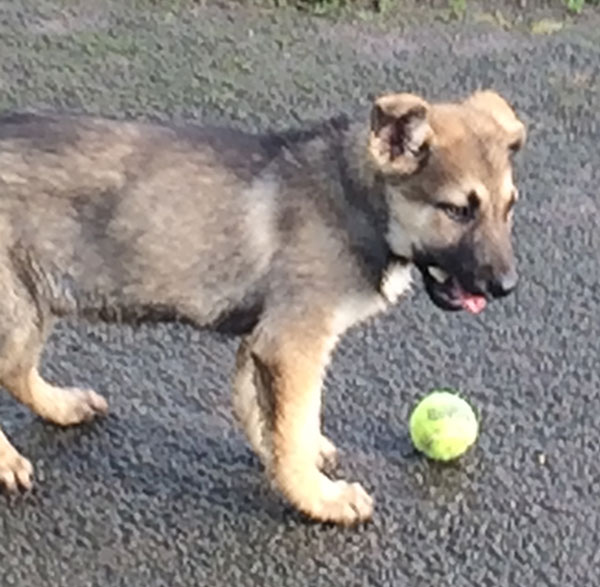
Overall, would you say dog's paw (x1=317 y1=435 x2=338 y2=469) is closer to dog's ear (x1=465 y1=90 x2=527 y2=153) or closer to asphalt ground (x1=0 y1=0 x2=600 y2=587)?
asphalt ground (x1=0 y1=0 x2=600 y2=587)

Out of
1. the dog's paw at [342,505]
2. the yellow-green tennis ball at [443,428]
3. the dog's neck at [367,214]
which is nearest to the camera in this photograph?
the dog's neck at [367,214]

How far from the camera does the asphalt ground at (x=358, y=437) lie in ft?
8.45

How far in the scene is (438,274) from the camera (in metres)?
2.49

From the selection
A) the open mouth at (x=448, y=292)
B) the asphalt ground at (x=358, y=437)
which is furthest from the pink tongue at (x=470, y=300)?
the asphalt ground at (x=358, y=437)

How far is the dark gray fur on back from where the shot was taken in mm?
2527

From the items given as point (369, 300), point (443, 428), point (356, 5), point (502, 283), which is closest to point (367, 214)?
point (369, 300)

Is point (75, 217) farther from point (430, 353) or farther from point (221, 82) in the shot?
point (221, 82)

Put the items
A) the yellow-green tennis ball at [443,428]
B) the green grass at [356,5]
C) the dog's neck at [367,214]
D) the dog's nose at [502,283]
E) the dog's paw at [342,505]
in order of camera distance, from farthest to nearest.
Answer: the green grass at [356,5], the yellow-green tennis ball at [443,428], the dog's paw at [342,505], the dog's neck at [367,214], the dog's nose at [502,283]

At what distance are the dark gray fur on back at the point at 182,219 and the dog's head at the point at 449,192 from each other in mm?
71

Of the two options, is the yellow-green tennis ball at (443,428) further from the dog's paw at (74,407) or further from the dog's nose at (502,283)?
the dog's paw at (74,407)

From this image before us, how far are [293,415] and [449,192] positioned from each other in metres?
0.47

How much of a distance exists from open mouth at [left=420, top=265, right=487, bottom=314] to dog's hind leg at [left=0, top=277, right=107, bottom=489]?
26.6 inches

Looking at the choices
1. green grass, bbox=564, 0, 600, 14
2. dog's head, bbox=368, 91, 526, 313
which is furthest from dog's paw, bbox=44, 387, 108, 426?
green grass, bbox=564, 0, 600, 14

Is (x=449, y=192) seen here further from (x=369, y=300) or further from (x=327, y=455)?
(x=327, y=455)
